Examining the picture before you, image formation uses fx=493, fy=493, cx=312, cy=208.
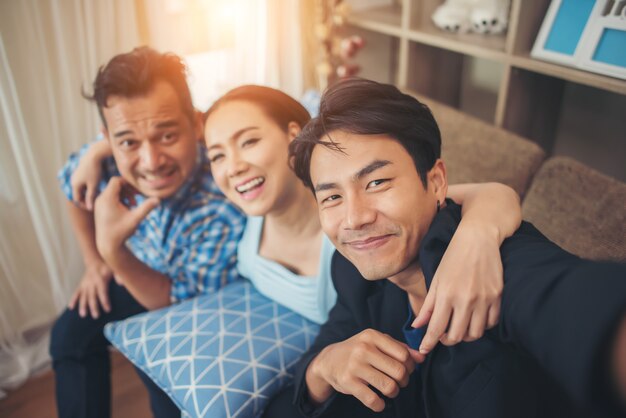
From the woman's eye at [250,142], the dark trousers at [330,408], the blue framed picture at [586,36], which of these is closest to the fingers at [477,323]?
the dark trousers at [330,408]

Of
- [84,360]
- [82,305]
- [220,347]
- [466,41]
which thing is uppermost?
[466,41]

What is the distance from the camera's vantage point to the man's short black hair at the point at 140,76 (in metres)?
1.13

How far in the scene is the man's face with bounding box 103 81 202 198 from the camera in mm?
1140

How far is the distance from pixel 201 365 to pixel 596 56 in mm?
1156

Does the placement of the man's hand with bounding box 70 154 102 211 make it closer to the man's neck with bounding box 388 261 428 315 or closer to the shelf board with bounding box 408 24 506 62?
the man's neck with bounding box 388 261 428 315

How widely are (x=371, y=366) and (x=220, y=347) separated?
1.47 ft

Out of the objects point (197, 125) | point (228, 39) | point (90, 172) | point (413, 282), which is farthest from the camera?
point (228, 39)

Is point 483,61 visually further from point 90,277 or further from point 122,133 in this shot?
point 90,277

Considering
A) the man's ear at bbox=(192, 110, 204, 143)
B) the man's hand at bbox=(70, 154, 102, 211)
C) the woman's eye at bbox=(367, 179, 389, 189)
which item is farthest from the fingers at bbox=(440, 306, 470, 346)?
the man's hand at bbox=(70, 154, 102, 211)

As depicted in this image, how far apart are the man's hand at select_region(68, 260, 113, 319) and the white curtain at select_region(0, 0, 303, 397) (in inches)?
13.8

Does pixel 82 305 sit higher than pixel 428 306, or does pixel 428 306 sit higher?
pixel 428 306

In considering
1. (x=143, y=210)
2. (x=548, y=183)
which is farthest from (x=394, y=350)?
(x=143, y=210)

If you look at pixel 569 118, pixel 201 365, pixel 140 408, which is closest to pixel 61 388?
pixel 140 408

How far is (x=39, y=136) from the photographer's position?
166 centimetres
